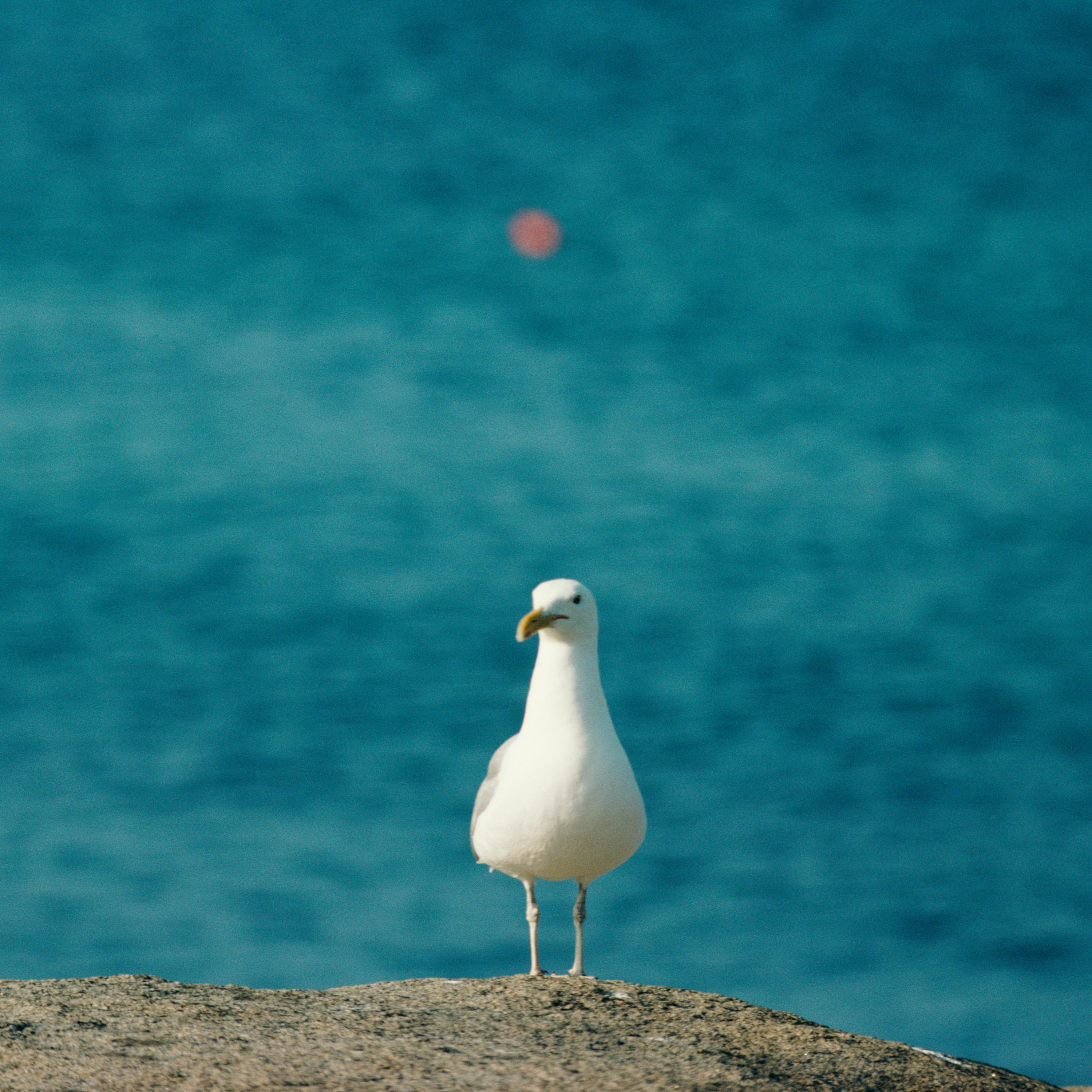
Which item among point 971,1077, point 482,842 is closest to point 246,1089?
point 482,842

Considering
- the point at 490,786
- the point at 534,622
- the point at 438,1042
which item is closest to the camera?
the point at 438,1042

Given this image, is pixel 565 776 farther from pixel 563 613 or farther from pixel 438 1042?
pixel 438 1042

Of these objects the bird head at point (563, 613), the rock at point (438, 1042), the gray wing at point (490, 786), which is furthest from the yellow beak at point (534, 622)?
the rock at point (438, 1042)

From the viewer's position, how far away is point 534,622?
18.5 feet

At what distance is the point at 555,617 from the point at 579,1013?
4.95ft

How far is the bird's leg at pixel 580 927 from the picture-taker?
6051 mm

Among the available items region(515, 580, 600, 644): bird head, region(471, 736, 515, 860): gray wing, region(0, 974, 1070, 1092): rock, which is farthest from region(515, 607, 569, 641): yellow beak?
region(0, 974, 1070, 1092): rock

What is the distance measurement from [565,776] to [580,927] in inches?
32.9

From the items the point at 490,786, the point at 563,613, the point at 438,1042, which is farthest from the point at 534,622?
the point at 438,1042

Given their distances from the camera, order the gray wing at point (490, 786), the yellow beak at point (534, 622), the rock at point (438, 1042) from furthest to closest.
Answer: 1. the gray wing at point (490, 786)
2. the yellow beak at point (534, 622)
3. the rock at point (438, 1042)

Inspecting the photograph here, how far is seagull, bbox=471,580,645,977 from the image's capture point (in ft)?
18.7

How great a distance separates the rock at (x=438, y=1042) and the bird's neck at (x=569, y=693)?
1.03 metres

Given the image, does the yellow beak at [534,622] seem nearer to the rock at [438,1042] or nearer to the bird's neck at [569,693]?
the bird's neck at [569,693]

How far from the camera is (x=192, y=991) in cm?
553
